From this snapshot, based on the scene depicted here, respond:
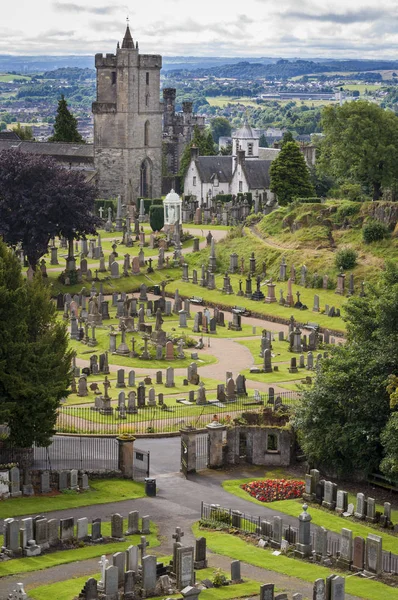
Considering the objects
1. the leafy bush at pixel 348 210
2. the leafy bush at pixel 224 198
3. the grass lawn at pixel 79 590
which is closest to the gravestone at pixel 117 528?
the grass lawn at pixel 79 590

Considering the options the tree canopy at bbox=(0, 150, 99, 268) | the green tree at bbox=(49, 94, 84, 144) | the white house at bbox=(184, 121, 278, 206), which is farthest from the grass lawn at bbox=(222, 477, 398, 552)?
the green tree at bbox=(49, 94, 84, 144)

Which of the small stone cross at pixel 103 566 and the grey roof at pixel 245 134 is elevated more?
the grey roof at pixel 245 134

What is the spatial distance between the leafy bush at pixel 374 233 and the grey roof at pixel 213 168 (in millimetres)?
45173

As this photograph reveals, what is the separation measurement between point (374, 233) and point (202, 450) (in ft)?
122

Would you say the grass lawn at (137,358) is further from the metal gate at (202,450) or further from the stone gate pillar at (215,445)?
the stone gate pillar at (215,445)

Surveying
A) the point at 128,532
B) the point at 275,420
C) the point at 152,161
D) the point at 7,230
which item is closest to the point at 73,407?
the point at 275,420

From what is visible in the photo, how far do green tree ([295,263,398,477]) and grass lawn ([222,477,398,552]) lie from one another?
265 centimetres

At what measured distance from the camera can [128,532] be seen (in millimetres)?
40688

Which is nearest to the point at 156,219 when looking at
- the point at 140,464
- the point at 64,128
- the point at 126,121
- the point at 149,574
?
the point at 126,121

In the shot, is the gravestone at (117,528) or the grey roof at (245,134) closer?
the gravestone at (117,528)

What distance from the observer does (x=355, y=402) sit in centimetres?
4716

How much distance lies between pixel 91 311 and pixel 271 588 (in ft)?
136

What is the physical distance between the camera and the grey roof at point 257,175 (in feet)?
409

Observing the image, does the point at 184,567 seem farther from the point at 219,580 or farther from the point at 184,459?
the point at 184,459
